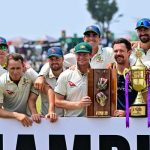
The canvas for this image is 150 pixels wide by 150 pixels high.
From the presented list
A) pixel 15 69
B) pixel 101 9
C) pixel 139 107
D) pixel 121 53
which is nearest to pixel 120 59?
pixel 121 53

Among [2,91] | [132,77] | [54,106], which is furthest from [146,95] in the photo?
[2,91]

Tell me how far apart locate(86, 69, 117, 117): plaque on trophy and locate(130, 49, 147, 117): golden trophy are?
10.0 inches

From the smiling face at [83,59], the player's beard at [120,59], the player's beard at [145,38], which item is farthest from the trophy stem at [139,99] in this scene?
the player's beard at [145,38]

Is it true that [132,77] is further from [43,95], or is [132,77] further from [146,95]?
[43,95]

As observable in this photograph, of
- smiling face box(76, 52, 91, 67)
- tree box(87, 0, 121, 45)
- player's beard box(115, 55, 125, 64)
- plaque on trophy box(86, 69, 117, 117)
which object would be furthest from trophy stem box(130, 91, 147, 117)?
tree box(87, 0, 121, 45)

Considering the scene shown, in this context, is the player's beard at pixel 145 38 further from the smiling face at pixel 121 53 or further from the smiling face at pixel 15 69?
the smiling face at pixel 15 69

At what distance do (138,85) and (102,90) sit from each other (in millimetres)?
448

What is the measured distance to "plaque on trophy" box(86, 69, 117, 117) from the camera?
8266 millimetres

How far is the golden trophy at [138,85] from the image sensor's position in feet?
26.5

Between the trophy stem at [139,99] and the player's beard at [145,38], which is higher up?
the player's beard at [145,38]

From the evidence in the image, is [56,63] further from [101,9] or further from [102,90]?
[101,9]

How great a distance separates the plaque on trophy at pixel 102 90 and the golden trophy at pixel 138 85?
0.83 feet

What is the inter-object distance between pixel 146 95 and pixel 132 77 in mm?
310

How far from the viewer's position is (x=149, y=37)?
9438mm
